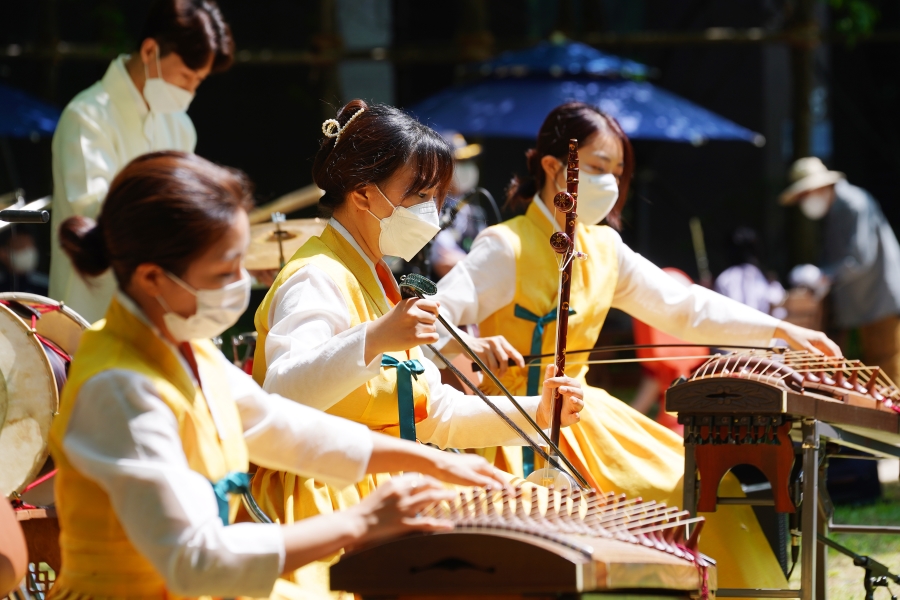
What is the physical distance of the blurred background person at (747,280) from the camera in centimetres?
787

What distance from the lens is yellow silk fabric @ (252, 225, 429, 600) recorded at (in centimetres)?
248

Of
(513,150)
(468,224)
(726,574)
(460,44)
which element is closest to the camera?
(726,574)

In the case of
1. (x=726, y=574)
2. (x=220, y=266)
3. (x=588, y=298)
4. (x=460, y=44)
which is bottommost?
(x=726, y=574)

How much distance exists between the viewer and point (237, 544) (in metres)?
1.71

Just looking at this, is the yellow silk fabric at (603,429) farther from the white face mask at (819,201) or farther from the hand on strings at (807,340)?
the white face mask at (819,201)

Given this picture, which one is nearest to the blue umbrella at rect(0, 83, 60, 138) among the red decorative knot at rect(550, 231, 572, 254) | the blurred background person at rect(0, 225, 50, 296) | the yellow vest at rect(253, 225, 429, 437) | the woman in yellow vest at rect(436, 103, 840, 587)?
the blurred background person at rect(0, 225, 50, 296)

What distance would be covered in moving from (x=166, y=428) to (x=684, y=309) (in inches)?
97.4


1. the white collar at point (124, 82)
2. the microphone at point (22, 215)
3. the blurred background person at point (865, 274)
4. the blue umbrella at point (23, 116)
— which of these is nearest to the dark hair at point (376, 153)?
the microphone at point (22, 215)

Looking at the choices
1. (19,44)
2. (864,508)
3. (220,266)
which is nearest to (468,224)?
(864,508)

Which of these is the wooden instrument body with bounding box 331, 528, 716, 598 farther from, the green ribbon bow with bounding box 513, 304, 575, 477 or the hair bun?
the green ribbon bow with bounding box 513, 304, 575, 477

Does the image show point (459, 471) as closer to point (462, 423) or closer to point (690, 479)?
point (462, 423)

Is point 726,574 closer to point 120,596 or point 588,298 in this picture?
point 588,298

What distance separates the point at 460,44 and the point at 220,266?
814 cm

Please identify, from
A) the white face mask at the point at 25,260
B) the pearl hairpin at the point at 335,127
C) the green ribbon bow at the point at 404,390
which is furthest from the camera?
the white face mask at the point at 25,260
